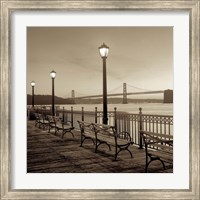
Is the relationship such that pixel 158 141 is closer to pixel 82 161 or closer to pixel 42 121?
pixel 82 161

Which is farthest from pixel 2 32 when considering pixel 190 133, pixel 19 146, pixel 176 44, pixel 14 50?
pixel 190 133

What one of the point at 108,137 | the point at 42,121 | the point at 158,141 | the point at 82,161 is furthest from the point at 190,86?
Result: the point at 42,121

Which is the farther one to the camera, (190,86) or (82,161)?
(82,161)

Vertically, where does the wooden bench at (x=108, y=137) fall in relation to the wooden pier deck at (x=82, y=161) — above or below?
above

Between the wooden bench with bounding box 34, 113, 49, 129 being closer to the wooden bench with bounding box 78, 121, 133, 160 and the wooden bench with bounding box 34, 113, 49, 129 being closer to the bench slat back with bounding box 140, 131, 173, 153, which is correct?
the wooden bench with bounding box 78, 121, 133, 160

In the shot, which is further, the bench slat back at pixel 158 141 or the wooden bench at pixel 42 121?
the wooden bench at pixel 42 121

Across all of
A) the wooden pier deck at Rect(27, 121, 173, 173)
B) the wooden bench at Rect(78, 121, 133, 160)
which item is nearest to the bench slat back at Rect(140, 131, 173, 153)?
the wooden pier deck at Rect(27, 121, 173, 173)

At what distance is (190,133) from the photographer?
10.6ft

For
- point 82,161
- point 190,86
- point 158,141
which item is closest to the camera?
point 190,86

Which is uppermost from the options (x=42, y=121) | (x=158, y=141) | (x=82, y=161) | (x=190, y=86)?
(x=190, y=86)

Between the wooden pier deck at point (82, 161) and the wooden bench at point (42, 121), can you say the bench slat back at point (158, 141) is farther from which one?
the wooden bench at point (42, 121)

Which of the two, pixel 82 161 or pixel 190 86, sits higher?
pixel 190 86

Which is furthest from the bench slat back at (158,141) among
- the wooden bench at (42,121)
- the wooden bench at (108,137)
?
the wooden bench at (42,121)

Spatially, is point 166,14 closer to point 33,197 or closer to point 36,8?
point 36,8
